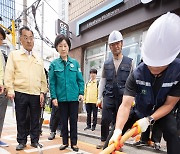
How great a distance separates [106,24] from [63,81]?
4278 mm

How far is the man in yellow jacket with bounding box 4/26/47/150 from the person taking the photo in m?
3.01

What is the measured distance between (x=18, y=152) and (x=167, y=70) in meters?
2.25

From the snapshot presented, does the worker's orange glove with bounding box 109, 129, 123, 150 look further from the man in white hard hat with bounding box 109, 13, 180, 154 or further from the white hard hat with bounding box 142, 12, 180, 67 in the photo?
the white hard hat with bounding box 142, 12, 180, 67

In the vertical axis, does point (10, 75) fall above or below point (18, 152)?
above

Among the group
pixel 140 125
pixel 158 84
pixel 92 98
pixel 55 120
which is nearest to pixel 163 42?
pixel 158 84

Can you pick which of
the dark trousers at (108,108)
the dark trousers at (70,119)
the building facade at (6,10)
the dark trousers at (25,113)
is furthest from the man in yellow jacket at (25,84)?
the building facade at (6,10)

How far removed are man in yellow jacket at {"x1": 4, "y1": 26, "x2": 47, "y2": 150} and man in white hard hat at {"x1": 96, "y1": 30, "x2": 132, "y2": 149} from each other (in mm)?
933

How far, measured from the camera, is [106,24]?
6.89 metres

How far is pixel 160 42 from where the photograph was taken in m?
1.50

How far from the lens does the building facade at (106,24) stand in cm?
529

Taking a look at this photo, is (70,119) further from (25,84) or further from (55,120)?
(55,120)

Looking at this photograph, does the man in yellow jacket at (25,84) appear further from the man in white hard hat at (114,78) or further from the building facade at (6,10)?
the building facade at (6,10)

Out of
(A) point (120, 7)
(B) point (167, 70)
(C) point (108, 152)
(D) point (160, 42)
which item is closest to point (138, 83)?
(B) point (167, 70)

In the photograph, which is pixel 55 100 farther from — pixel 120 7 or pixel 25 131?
pixel 120 7
